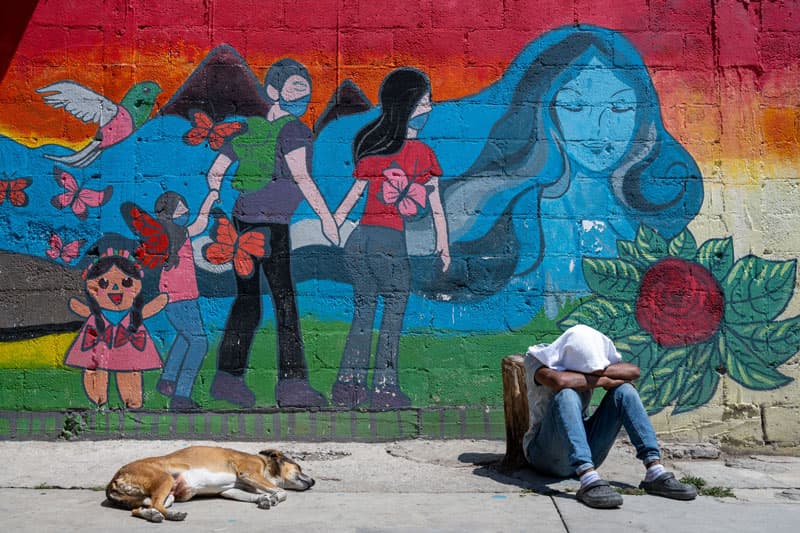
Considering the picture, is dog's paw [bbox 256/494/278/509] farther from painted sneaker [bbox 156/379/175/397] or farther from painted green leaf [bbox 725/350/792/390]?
painted green leaf [bbox 725/350/792/390]

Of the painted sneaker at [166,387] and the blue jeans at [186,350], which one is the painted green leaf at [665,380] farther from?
the painted sneaker at [166,387]

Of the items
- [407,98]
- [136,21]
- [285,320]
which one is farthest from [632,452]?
[136,21]

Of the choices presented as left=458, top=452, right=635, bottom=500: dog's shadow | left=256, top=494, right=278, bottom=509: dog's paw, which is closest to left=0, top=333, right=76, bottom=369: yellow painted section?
left=256, top=494, right=278, bottom=509: dog's paw

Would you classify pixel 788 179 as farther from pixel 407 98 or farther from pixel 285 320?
pixel 285 320

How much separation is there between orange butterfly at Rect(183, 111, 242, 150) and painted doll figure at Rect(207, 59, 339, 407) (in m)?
0.07

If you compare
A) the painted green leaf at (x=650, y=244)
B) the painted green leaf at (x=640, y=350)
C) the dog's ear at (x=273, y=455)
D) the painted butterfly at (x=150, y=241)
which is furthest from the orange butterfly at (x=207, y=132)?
the painted green leaf at (x=640, y=350)

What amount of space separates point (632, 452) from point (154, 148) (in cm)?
412

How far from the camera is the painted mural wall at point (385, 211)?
19.9 feet

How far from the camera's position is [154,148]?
6.16 m

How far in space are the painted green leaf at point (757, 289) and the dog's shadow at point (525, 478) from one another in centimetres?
191

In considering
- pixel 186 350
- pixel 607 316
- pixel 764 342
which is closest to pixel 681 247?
pixel 607 316

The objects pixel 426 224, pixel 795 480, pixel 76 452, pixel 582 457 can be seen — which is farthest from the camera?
pixel 426 224

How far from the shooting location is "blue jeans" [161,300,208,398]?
605 centimetres

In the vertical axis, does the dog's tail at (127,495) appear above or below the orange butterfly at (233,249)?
below
